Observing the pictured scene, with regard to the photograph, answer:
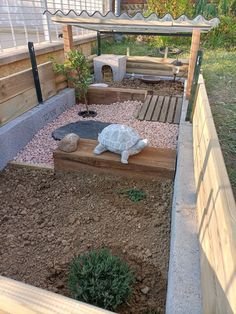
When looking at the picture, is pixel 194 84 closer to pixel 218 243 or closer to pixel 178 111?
pixel 178 111

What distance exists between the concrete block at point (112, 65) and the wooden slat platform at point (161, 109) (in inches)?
49.7

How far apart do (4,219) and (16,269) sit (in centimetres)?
60

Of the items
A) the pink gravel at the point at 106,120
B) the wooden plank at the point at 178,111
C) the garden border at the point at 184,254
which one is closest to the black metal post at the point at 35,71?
the pink gravel at the point at 106,120

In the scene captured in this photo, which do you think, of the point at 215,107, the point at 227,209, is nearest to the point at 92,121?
the point at 215,107

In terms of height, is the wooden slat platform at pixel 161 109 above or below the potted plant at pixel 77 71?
below

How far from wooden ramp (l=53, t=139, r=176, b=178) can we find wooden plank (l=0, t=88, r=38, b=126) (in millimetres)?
917

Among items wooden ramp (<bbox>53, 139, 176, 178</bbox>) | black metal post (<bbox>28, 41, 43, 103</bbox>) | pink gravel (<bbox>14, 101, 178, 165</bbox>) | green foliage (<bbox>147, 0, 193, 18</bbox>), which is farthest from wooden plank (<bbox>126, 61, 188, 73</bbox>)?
wooden ramp (<bbox>53, 139, 176, 178</bbox>)

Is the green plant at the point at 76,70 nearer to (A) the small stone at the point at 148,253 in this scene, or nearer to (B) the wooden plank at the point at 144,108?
(B) the wooden plank at the point at 144,108

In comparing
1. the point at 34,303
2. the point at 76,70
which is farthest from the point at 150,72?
the point at 34,303

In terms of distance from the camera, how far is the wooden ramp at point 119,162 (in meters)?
2.65

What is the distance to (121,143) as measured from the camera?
105 inches

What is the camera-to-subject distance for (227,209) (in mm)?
1063

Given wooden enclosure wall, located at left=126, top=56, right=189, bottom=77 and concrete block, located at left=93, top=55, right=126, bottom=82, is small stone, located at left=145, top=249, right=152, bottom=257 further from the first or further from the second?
wooden enclosure wall, located at left=126, top=56, right=189, bottom=77

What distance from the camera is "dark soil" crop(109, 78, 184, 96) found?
523 cm
